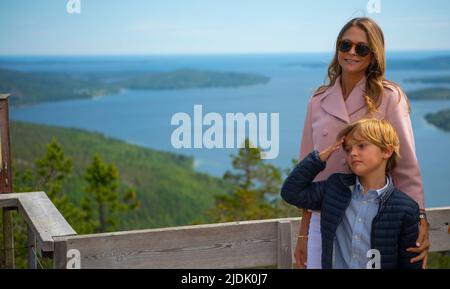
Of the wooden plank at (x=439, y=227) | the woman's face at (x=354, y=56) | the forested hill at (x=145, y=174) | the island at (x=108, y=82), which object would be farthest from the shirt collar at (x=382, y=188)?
the island at (x=108, y=82)

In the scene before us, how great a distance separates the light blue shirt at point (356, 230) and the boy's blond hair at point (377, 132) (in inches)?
4.3

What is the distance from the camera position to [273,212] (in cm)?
1468

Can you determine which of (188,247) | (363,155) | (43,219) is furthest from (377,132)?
(43,219)

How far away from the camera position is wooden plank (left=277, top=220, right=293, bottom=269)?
90.5 inches

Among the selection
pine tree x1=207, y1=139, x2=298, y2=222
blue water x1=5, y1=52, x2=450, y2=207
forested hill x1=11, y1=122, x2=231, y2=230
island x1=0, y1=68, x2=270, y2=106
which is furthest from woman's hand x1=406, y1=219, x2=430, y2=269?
island x1=0, y1=68, x2=270, y2=106

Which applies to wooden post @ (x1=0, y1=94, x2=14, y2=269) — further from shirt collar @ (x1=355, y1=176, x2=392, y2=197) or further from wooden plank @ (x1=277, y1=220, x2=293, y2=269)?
shirt collar @ (x1=355, y1=176, x2=392, y2=197)

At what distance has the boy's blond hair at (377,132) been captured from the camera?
197 centimetres

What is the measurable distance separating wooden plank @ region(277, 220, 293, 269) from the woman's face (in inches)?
21.1

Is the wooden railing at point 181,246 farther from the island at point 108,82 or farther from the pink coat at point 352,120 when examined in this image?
the island at point 108,82

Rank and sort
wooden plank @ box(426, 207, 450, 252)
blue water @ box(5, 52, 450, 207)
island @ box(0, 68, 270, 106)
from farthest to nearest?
island @ box(0, 68, 270, 106), blue water @ box(5, 52, 450, 207), wooden plank @ box(426, 207, 450, 252)

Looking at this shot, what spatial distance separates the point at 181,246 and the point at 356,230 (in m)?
0.54

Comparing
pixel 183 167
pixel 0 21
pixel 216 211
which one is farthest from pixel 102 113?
pixel 216 211

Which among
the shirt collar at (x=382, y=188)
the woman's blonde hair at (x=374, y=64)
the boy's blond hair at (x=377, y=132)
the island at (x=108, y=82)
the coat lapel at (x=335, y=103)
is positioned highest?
the island at (x=108, y=82)
